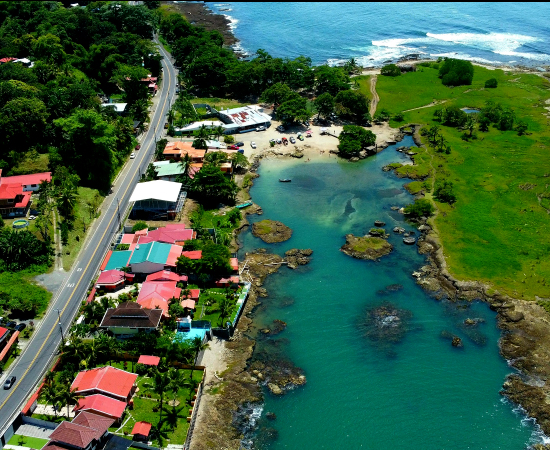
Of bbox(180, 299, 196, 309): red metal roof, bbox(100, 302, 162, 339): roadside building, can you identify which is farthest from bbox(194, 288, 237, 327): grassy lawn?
bbox(100, 302, 162, 339): roadside building

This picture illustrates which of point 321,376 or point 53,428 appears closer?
point 53,428

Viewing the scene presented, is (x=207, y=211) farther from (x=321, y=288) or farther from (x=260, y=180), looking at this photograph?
(x=321, y=288)

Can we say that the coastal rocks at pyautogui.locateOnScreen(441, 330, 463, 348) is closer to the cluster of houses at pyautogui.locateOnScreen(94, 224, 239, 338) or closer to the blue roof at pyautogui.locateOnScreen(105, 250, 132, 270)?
the cluster of houses at pyautogui.locateOnScreen(94, 224, 239, 338)

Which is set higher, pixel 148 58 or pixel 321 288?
pixel 148 58

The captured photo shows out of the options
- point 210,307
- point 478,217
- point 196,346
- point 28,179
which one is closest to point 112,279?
point 210,307

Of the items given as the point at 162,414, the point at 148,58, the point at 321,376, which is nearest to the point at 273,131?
the point at 148,58

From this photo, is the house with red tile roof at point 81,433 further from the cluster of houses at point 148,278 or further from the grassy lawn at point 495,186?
the grassy lawn at point 495,186
